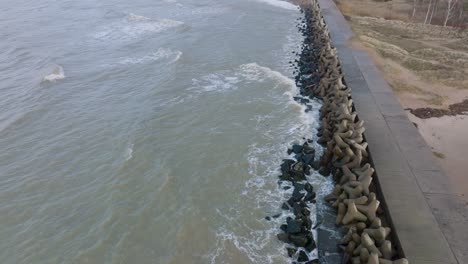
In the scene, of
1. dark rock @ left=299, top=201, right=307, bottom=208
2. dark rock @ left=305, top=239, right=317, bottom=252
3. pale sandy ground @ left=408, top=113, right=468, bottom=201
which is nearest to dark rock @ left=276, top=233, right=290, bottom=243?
dark rock @ left=305, top=239, right=317, bottom=252

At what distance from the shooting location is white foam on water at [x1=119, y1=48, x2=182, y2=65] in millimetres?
25617

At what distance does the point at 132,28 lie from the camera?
33438 millimetres

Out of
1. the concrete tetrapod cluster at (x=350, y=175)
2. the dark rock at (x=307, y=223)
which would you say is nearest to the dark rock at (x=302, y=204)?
the dark rock at (x=307, y=223)

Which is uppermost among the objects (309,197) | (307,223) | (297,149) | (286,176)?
(297,149)

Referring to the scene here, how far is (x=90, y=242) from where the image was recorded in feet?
38.9

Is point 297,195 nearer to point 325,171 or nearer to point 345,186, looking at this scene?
point 345,186

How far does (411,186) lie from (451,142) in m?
5.18

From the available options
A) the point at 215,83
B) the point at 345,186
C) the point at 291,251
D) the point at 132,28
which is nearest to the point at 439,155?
→ the point at 345,186

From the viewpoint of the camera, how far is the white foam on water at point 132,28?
31141mm

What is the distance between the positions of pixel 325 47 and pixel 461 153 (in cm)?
1106

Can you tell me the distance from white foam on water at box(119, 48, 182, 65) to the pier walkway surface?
12.2 m

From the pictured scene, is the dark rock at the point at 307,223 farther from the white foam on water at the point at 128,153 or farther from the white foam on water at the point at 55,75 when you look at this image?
the white foam on water at the point at 55,75

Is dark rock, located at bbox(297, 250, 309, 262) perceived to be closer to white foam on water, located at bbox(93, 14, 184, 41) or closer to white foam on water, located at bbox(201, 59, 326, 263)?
white foam on water, located at bbox(201, 59, 326, 263)

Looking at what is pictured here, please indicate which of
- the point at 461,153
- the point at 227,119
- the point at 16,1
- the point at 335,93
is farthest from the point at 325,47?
the point at 16,1
